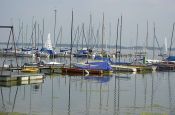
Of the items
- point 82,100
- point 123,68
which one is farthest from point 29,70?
point 82,100

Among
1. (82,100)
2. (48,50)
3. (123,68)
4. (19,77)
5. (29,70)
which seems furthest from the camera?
(48,50)

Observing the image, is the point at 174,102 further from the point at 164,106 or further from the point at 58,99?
the point at 58,99

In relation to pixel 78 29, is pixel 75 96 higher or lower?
lower

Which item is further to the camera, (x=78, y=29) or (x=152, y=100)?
(x=78, y=29)

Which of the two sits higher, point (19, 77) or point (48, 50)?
point (48, 50)

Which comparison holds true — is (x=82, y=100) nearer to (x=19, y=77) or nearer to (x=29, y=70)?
(x=19, y=77)

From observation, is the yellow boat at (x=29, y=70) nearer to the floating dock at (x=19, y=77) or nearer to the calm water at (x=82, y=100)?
the floating dock at (x=19, y=77)

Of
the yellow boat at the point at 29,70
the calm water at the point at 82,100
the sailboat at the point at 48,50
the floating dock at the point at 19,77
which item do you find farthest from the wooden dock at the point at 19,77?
the sailboat at the point at 48,50

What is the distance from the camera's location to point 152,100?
36.8 metres

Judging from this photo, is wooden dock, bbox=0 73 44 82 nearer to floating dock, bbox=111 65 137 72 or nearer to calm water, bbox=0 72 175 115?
calm water, bbox=0 72 175 115

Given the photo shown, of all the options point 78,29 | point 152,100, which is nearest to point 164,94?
point 152,100

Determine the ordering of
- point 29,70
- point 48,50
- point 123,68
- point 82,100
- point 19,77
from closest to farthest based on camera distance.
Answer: point 82,100
point 19,77
point 29,70
point 123,68
point 48,50

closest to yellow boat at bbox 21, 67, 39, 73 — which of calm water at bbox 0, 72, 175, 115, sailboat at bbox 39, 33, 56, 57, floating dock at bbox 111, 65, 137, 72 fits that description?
calm water at bbox 0, 72, 175, 115

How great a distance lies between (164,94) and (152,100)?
5.70 m
